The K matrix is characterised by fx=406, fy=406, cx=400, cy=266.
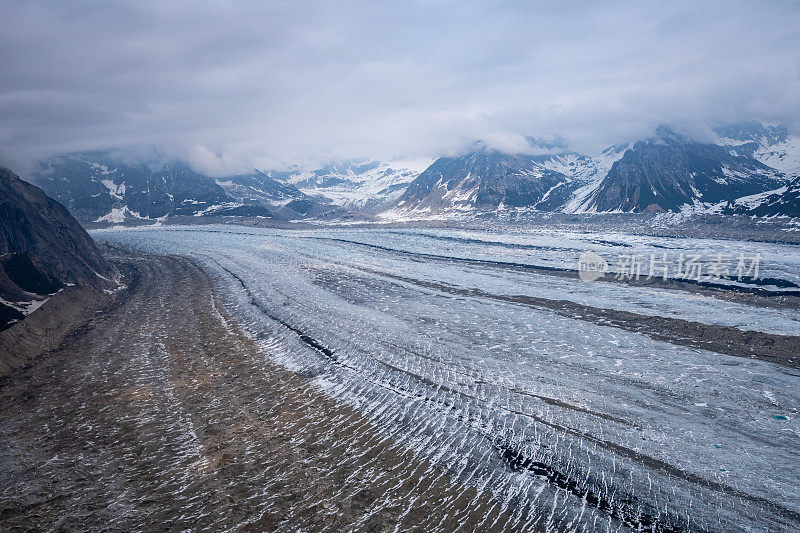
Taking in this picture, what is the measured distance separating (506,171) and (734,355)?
561ft

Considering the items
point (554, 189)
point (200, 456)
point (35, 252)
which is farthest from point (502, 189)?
point (200, 456)

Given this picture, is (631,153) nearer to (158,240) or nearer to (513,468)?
(158,240)

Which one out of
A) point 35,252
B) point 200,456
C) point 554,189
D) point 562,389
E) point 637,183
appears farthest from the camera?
point 554,189

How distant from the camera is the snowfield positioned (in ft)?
31.7

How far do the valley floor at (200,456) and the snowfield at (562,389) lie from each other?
1.01 metres

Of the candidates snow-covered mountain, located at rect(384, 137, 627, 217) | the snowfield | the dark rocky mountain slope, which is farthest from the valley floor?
snow-covered mountain, located at rect(384, 137, 627, 217)

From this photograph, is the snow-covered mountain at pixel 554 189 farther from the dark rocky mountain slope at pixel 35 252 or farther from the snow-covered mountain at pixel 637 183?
the dark rocky mountain slope at pixel 35 252

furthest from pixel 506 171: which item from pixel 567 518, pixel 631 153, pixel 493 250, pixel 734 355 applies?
pixel 567 518

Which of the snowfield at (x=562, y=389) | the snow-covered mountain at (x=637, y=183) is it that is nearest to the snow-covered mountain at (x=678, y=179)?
the snow-covered mountain at (x=637, y=183)

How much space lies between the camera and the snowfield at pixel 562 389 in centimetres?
965

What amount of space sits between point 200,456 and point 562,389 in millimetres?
11970

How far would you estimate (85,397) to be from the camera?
1446cm

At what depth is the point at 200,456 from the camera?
36.3ft

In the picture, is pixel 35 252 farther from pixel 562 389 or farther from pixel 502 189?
pixel 502 189
